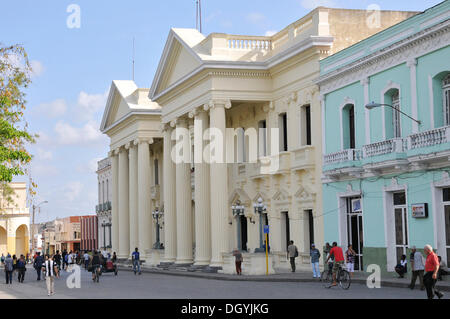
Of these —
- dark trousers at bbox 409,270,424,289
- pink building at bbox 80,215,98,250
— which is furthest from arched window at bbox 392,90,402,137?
pink building at bbox 80,215,98,250

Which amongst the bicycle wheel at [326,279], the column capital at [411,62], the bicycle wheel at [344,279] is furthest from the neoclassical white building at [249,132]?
the bicycle wheel at [344,279]

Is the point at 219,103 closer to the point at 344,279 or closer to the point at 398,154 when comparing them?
the point at 398,154

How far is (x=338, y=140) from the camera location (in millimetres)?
34438

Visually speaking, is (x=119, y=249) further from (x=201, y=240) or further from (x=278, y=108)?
(x=278, y=108)

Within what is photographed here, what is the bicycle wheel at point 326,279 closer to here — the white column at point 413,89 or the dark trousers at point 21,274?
the white column at point 413,89

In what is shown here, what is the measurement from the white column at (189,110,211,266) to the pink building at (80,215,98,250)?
47.1m

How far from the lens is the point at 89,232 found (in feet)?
304

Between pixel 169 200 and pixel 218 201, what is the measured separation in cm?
859

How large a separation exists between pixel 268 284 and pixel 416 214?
21.3 ft

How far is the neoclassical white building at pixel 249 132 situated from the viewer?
36719mm

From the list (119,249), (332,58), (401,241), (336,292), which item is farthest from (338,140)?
(119,249)

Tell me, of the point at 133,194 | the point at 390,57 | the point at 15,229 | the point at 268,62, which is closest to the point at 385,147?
the point at 390,57

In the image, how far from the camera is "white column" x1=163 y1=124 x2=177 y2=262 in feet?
158

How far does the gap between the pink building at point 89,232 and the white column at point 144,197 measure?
34.2 metres
